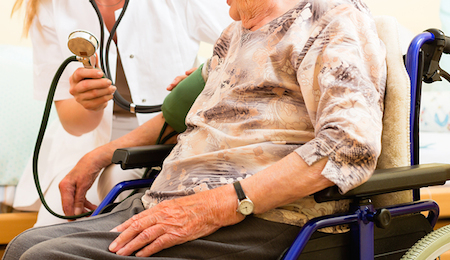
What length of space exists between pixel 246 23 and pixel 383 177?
0.46 meters

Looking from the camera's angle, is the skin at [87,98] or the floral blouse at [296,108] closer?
the floral blouse at [296,108]

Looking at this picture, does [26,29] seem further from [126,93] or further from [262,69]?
[262,69]

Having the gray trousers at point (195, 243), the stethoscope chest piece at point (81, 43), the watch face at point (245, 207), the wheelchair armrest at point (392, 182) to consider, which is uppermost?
the stethoscope chest piece at point (81, 43)

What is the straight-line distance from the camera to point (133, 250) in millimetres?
651

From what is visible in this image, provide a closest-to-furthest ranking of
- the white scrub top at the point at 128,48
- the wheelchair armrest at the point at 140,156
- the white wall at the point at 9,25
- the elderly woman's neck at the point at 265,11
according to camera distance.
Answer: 1. the elderly woman's neck at the point at 265,11
2. the wheelchair armrest at the point at 140,156
3. the white scrub top at the point at 128,48
4. the white wall at the point at 9,25

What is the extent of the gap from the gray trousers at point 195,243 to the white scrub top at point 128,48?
0.76 metres

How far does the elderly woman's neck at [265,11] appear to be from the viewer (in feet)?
2.71

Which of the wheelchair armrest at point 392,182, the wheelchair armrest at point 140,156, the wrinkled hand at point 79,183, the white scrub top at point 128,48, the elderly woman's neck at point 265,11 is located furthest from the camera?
the white scrub top at point 128,48

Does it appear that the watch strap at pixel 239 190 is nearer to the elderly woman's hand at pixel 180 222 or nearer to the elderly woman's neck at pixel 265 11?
the elderly woman's hand at pixel 180 222

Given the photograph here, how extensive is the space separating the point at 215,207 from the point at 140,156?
0.42 meters

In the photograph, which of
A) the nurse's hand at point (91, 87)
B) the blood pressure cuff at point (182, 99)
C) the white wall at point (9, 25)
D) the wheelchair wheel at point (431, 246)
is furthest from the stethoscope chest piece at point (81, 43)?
the white wall at point (9, 25)

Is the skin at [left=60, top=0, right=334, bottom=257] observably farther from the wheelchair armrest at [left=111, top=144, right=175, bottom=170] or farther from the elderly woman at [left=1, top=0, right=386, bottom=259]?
the wheelchair armrest at [left=111, top=144, right=175, bottom=170]

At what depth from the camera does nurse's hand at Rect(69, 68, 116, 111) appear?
3.58ft

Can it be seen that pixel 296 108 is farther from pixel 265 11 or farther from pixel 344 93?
pixel 265 11
